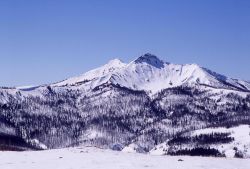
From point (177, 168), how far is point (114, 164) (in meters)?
6.23

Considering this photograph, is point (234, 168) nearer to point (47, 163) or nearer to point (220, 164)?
point (220, 164)

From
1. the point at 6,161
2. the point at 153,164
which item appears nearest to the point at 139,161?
the point at 153,164

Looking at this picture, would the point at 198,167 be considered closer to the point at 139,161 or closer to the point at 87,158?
the point at 139,161

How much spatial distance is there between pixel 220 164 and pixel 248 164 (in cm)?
289

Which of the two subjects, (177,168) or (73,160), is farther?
(73,160)

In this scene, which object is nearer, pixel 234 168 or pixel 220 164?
pixel 234 168

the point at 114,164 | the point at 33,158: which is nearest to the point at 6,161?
the point at 33,158

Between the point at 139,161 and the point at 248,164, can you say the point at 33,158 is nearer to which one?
the point at 139,161

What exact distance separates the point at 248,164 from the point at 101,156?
16300 mm

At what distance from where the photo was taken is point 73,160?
54.0 meters

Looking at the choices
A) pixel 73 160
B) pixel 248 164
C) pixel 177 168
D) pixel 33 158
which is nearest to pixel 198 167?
pixel 177 168

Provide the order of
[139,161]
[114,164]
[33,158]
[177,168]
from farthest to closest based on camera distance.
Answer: [33,158] → [139,161] → [114,164] → [177,168]

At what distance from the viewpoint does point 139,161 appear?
53125 millimetres

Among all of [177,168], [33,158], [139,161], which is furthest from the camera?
[33,158]
